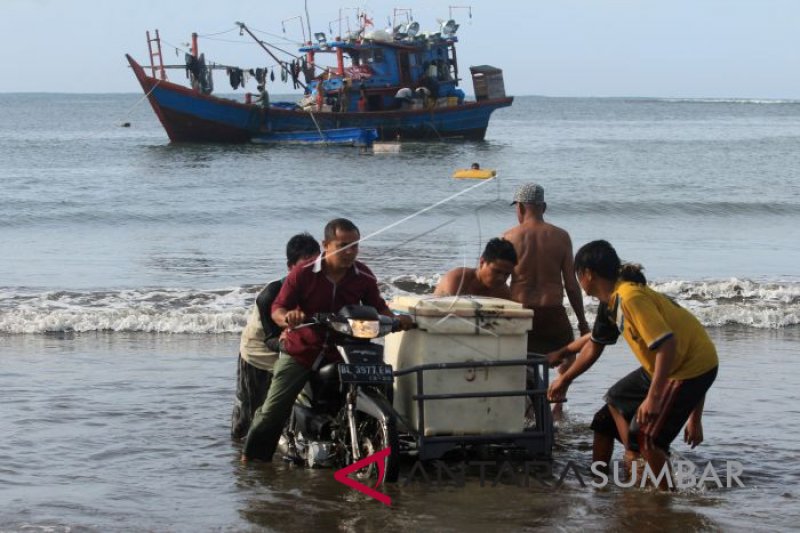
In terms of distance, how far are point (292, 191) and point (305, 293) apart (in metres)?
24.6

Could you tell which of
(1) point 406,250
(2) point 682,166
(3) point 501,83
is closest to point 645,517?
(1) point 406,250

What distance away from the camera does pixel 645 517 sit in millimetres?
5176

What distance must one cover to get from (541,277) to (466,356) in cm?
140

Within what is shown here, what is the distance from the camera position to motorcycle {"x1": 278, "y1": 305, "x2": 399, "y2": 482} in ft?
17.1

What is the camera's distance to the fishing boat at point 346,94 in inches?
1625

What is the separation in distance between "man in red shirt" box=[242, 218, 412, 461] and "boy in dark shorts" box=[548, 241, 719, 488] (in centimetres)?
91

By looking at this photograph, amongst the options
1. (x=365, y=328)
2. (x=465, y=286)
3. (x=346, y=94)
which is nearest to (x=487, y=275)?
(x=465, y=286)

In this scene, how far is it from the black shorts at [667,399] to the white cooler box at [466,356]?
0.48m

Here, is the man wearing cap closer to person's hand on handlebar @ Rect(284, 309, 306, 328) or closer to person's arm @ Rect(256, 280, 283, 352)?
person's arm @ Rect(256, 280, 283, 352)

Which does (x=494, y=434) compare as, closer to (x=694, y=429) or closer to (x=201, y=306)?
(x=694, y=429)

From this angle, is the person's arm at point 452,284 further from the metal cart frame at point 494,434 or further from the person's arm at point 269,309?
the person's arm at point 269,309

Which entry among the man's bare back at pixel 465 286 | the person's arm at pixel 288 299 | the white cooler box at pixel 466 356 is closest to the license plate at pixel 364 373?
the white cooler box at pixel 466 356

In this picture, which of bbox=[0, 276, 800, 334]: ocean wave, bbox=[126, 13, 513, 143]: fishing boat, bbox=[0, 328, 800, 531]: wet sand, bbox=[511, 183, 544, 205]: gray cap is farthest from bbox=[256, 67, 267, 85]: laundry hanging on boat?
bbox=[511, 183, 544, 205]: gray cap

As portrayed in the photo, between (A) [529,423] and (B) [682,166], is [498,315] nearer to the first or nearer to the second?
(A) [529,423]
